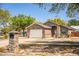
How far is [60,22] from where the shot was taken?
5.36 meters

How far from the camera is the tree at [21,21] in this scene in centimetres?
534

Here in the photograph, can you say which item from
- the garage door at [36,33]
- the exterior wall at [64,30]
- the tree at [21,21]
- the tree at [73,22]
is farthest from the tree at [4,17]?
the tree at [73,22]

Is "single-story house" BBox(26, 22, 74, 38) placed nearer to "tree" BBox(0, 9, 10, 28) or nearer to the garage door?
the garage door

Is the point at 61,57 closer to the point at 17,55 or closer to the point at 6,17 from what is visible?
the point at 17,55

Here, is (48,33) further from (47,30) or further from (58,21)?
(58,21)

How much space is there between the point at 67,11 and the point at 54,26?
434 millimetres

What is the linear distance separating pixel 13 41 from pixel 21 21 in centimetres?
47

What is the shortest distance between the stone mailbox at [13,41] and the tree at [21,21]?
0.44 feet

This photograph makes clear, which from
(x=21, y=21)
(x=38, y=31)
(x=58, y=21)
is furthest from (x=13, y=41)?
(x=58, y=21)

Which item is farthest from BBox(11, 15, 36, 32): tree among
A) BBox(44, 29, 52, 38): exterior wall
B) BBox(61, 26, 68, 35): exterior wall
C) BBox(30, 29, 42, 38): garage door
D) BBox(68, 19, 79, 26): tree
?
BBox(68, 19, 79, 26): tree

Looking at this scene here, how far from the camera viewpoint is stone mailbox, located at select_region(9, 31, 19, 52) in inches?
211

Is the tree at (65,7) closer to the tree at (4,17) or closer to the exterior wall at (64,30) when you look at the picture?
the exterior wall at (64,30)

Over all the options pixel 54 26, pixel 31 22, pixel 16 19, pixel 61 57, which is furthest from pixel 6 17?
pixel 61 57

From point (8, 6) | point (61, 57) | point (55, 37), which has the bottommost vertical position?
point (61, 57)
